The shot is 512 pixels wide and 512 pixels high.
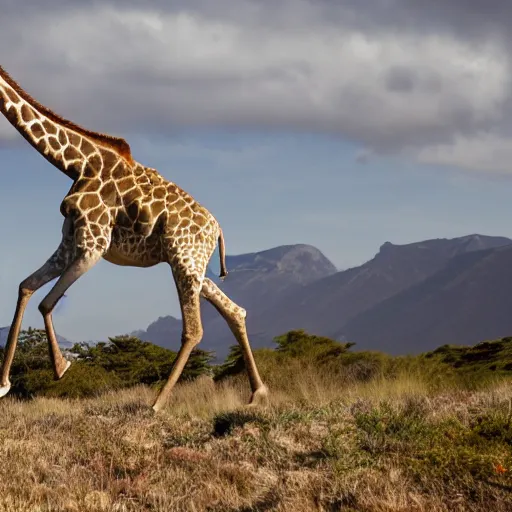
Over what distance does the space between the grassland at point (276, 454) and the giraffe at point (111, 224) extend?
1.03 meters

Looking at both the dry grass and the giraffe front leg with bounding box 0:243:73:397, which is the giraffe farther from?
the dry grass

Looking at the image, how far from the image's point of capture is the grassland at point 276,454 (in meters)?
7.17

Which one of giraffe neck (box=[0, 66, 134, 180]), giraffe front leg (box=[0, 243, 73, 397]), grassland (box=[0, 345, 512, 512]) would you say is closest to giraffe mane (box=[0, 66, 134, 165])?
giraffe neck (box=[0, 66, 134, 180])

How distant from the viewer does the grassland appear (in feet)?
23.5

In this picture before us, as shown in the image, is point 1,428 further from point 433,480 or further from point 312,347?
point 312,347

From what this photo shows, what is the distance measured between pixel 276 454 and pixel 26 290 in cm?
437

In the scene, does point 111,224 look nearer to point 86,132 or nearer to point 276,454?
point 86,132

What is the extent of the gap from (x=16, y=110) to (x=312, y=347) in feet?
27.0

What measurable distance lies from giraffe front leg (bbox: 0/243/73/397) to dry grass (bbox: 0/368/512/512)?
0.79 meters

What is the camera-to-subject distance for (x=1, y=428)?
11.4 meters

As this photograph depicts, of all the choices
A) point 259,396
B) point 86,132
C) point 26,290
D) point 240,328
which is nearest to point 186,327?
point 240,328

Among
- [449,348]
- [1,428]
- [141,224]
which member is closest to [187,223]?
[141,224]

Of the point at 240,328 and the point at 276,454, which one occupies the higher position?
the point at 240,328

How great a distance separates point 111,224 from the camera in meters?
11.6
